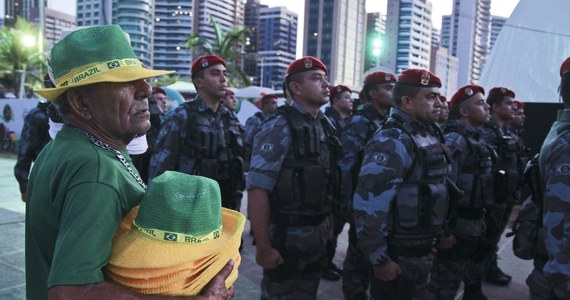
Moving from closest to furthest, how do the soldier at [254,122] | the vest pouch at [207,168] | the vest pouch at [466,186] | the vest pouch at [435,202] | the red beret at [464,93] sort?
1. the vest pouch at [435,202]
2. the vest pouch at [466,186]
3. the vest pouch at [207,168]
4. the red beret at [464,93]
5. the soldier at [254,122]

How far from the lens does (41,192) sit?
4.22 feet

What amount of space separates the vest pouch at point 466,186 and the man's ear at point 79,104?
145 inches

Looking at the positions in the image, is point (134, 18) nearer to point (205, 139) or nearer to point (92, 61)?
point (205, 139)

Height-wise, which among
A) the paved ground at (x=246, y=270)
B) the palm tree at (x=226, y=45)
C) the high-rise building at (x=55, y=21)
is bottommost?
the paved ground at (x=246, y=270)

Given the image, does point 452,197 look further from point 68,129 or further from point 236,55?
point 236,55

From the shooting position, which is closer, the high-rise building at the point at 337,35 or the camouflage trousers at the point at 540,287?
the camouflage trousers at the point at 540,287

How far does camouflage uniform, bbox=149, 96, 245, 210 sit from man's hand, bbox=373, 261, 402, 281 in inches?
84.7

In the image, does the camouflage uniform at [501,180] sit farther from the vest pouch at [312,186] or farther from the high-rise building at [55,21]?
the high-rise building at [55,21]

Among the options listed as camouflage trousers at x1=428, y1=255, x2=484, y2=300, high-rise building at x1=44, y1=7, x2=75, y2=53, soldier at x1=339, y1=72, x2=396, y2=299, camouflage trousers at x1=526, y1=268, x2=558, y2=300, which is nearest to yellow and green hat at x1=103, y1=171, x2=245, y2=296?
camouflage trousers at x1=526, y1=268, x2=558, y2=300

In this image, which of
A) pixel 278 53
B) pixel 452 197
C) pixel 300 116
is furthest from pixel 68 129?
pixel 278 53

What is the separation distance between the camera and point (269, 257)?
3158 mm

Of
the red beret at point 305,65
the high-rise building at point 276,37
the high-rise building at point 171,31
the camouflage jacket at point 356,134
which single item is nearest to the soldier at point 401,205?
the red beret at point 305,65

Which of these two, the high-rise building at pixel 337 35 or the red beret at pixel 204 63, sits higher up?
the high-rise building at pixel 337 35

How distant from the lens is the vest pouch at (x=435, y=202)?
309 centimetres
